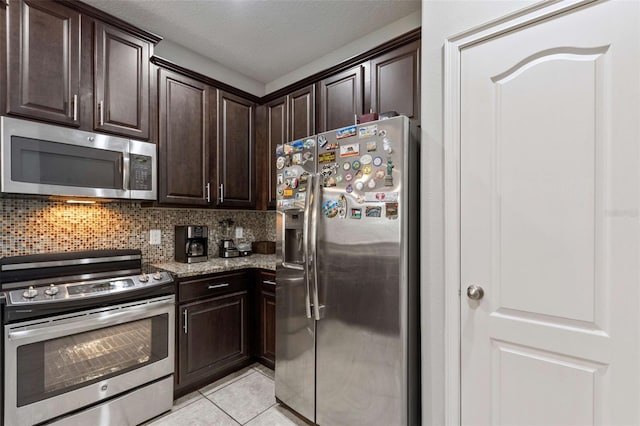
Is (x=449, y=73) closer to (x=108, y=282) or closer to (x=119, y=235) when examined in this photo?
(x=108, y=282)

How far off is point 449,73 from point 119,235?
2.54 meters

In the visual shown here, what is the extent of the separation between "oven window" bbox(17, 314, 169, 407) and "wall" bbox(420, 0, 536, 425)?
169 cm

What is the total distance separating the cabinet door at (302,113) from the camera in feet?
8.38

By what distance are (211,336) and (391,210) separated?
1.76 metres

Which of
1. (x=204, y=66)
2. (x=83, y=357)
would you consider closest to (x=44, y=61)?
(x=204, y=66)

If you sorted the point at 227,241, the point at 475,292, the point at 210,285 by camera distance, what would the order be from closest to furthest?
the point at 475,292, the point at 210,285, the point at 227,241

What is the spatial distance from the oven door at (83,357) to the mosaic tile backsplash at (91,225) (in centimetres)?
70

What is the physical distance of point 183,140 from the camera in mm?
2422

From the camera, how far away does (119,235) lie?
238 cm

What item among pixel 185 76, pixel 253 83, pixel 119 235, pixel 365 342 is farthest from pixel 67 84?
pixel 365 342

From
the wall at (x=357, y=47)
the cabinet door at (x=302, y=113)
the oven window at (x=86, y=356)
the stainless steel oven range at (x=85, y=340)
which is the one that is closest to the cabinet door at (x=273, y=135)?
the cabinet door at (x=302, y=113)

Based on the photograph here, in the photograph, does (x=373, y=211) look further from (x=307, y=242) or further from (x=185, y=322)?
(x=185, y=322)

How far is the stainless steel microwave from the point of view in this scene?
5.34 feet

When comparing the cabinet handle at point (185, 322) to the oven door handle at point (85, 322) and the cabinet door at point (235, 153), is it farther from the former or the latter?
the cabinet door at point (235, 153)
